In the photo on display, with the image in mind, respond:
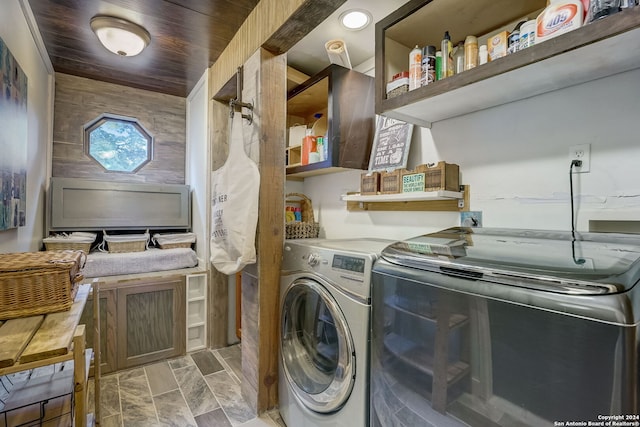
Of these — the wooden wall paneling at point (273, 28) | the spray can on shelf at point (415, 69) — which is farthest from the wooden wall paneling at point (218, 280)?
the spray can on shelf at point (415, 69)

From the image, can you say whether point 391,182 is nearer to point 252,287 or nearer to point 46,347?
point 252,287

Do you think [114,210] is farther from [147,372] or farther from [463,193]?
[463,193]

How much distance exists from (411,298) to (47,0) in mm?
2369

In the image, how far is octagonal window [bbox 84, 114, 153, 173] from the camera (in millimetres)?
2668

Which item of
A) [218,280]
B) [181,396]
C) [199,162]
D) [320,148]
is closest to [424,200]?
[320,148]

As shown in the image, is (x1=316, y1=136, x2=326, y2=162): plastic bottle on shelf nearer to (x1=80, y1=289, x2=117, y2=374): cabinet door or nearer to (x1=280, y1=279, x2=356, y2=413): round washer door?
(x1=280, y1=279, x2=356, y2=413): round washer door

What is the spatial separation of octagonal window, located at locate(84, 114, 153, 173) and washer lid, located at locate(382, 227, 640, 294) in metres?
2.72

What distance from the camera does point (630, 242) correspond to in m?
0.90

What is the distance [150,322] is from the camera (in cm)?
225

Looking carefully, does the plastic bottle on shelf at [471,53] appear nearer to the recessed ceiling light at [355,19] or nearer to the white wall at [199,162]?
the recessed ceiling light at [355,19]

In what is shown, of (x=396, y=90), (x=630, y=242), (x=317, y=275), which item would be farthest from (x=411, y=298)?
(x=396, y=90)

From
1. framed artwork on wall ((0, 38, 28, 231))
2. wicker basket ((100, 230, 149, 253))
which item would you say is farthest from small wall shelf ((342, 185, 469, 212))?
wicker basket ((100, 230, 149, 253))

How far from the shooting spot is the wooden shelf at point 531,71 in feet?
2.64

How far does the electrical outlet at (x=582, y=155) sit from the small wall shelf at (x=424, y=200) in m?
0.42
